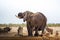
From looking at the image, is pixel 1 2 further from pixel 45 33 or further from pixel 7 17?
pixel 45 33

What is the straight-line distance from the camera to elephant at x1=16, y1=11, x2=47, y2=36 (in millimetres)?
2609

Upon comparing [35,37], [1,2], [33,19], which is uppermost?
[1,2]

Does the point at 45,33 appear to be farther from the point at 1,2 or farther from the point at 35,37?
the point at 1,2

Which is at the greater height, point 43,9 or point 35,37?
point 43,9

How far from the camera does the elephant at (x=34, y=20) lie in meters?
2.61

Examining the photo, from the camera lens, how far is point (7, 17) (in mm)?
2699

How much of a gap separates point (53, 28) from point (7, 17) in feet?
1.52

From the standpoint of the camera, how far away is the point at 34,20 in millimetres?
2607

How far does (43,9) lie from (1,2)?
42cm

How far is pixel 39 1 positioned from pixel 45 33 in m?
0.32

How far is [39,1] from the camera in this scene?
2.70m

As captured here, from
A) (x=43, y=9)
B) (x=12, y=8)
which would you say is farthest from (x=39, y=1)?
(x=12, y=8)

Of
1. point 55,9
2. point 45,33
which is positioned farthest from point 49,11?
point 45,33

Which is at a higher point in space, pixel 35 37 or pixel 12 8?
pixel 12 8
